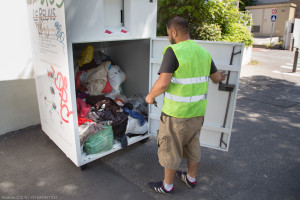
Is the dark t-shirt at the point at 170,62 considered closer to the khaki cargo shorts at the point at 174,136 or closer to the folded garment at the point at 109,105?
the khaki cargo shorts at the point at 174,136

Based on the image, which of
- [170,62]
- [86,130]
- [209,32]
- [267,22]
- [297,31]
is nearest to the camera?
[170,62]

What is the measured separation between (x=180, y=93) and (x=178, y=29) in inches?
22.8

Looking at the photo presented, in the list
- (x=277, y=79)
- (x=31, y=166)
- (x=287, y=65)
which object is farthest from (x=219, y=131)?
(x=287, y=65)

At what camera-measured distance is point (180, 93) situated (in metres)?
2.24

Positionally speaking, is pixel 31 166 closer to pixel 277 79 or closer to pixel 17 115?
pixel 17 115

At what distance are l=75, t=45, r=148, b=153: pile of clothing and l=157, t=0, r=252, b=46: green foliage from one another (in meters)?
4.22

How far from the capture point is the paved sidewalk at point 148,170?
262 centimetres

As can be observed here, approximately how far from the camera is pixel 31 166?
304cm

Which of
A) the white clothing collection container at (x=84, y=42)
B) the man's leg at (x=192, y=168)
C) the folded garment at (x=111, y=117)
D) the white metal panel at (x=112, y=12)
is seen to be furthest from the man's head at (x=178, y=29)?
the folded garment at (x=111, y=117)

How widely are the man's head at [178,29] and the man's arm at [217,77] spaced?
506 mm

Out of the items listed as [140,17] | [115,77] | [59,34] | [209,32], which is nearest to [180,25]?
[140,17]

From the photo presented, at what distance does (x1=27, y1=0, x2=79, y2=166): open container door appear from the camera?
8.05 feet

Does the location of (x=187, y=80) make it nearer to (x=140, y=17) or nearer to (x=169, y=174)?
(x=169, y=174)

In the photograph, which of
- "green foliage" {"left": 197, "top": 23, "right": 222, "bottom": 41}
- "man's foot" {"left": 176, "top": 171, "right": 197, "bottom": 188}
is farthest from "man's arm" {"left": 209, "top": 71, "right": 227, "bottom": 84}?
"green foliage" {"left": 197, "top": 23, "right": 222, "bottom": 41}
